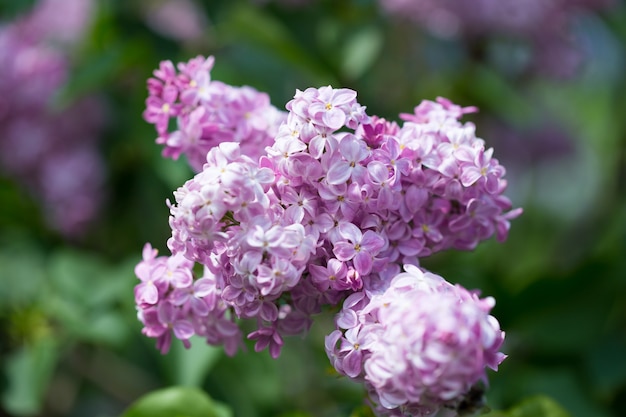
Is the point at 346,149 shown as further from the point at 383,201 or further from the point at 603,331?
the point at 603,331

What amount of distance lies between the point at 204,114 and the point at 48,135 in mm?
739

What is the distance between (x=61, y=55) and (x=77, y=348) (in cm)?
48

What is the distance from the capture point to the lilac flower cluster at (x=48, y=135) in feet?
4.23

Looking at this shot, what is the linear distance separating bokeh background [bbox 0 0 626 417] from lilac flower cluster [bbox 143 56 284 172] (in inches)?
12.2

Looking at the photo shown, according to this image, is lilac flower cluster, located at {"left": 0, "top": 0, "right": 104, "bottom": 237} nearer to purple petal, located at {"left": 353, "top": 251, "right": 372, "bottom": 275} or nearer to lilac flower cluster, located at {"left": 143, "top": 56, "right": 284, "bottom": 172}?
lilac flower cluster, located at {"left": 143, "top": 56, "right": 284, "bottom": 172}

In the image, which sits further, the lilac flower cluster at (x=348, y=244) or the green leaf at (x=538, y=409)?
the green leaf at (x=538, y=409)

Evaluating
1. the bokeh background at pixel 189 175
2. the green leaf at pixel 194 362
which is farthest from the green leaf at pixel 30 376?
the green leaf at pixel 194 362

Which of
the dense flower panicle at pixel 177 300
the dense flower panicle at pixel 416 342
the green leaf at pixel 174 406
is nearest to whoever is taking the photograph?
the dense flower panicle at pixel 416 342

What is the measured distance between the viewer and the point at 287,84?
132cm

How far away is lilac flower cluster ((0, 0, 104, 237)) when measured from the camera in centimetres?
129

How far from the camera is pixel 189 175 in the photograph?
3.33 feet

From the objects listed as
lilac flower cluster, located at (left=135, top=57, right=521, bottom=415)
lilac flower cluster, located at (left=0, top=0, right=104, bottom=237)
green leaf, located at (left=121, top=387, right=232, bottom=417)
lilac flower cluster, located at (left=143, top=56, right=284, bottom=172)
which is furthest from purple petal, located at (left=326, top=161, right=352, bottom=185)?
lilac flower cluster, located at (left=0, top=0, right=104, bottom=237)

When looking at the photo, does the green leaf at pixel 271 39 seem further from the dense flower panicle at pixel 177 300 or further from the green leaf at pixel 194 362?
the dense flower panicle at pixel 177 300

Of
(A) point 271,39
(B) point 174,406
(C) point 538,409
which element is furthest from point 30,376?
(C) point 538,409
